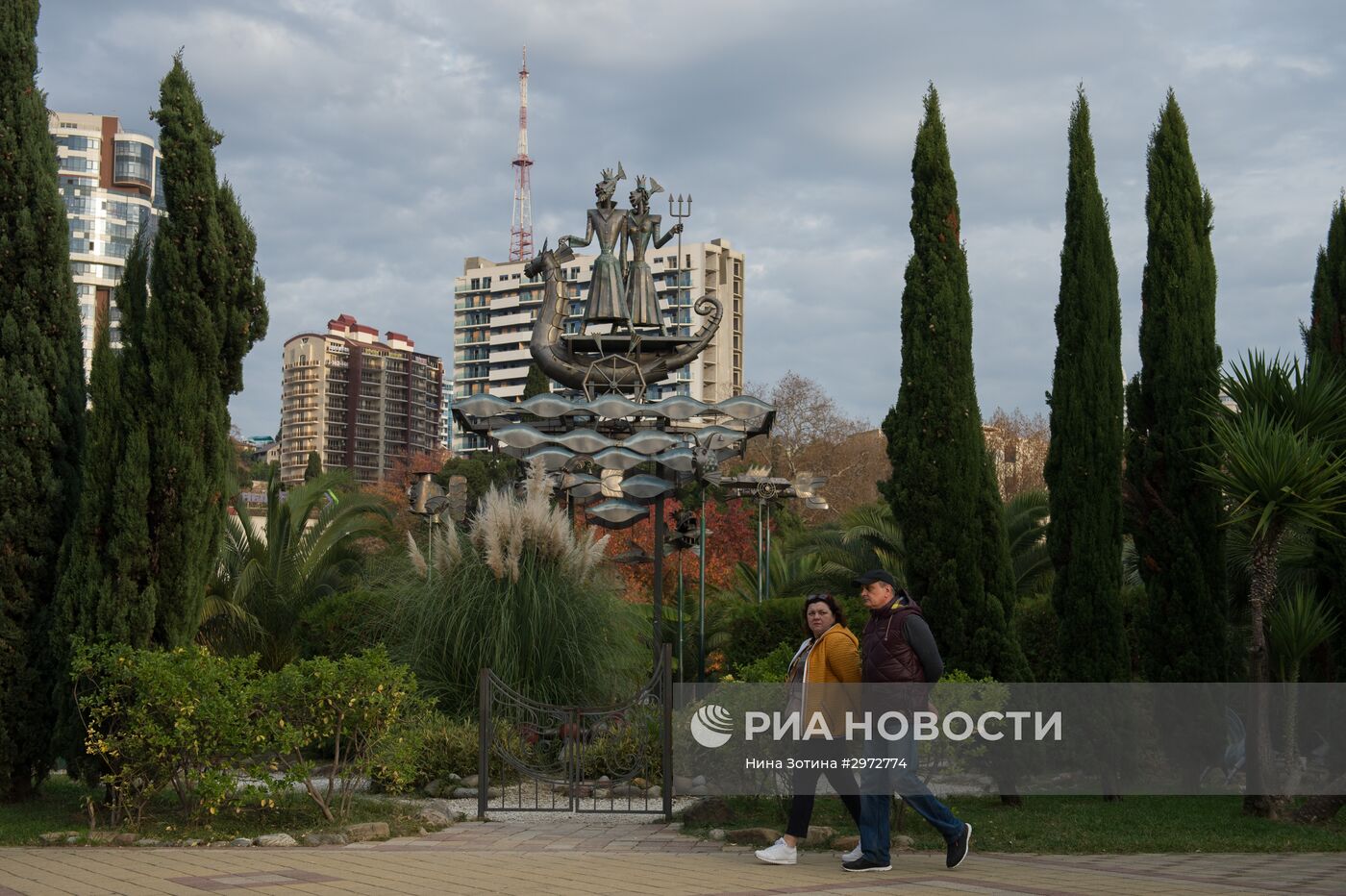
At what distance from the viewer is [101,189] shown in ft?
289

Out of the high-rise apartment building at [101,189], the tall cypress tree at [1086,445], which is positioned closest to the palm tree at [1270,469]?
the tall cypress tree at [1086,445]

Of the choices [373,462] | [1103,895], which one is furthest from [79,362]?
[373,462]

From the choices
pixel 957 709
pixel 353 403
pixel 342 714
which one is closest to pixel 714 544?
pixel 957 709

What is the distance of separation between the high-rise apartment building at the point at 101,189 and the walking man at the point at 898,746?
279 ft

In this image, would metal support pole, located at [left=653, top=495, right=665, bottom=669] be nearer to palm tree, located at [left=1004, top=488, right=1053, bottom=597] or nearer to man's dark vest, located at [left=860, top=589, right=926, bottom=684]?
man's dark vest, located at [left=860, top=589, right=926, bottom=684]

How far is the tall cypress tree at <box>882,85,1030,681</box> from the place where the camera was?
393 inches

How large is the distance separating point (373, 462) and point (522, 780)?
339ft

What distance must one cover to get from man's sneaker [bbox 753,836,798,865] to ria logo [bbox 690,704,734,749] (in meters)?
1.49

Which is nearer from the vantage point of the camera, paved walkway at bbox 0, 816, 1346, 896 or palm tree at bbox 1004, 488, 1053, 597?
paved walkway at bbox 0, 816, 1346, 896

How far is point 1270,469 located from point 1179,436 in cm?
182

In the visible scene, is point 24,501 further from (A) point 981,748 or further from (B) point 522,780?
(A) point 981,748

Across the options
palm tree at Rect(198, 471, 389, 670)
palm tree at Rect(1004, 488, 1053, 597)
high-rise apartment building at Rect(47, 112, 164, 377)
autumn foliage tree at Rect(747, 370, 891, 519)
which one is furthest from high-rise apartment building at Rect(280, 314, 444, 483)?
palm tree at Rect(1004, 488, 1053, 597)

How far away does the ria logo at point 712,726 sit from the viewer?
7949 millimetres

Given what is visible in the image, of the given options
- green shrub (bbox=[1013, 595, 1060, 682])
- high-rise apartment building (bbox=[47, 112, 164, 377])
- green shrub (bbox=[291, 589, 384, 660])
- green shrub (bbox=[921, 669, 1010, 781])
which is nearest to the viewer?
green shrub (bbox=[921, 669, 1010, 781])
